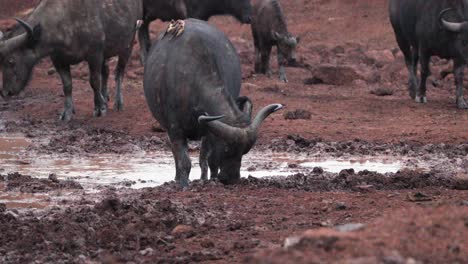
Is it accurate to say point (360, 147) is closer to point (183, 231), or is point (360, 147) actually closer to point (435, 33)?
point (435, 33)

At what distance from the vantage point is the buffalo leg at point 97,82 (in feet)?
57.8

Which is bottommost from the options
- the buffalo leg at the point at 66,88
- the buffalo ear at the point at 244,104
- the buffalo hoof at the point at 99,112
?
the buffalo hoof at the point at 99,112

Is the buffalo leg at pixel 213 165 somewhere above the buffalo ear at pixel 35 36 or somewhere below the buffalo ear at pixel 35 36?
above

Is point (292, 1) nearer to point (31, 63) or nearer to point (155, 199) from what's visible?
point (31, 63)

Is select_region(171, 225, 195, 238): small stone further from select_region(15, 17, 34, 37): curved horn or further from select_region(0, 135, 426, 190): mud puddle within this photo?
select_region(15, 17, 34, 37): curved horn

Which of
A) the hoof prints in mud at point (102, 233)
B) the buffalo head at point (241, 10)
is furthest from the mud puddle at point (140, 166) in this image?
the buffalo head at point (241, 10)

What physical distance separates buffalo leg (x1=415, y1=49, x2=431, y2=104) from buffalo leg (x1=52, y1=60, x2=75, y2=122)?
20.6 ft

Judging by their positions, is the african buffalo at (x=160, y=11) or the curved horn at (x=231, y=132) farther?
the african buffalo at (x=160, y=11)

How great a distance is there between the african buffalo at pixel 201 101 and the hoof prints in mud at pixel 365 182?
50 centimetres

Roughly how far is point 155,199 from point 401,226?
3.54 meters

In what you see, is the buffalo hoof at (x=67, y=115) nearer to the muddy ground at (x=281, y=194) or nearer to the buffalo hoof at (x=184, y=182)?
the muddy ground at (x=281, y=194)

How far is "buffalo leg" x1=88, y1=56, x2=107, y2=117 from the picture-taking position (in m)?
17.6

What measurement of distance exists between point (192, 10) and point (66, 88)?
15.9 feet

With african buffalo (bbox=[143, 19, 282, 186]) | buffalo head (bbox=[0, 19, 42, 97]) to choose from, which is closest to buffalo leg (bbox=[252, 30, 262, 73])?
buffalo head (bbox=[0, 19, 42, 97])
